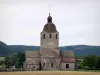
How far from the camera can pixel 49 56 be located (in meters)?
87.8

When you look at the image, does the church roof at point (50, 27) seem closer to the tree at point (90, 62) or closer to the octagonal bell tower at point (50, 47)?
the octagonal bell tower at point (50, 47)

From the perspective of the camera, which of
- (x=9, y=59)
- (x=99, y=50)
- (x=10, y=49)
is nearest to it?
(x=9, y=59)

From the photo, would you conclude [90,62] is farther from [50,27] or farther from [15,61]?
[15,61]

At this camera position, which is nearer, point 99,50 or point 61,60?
point 61,60

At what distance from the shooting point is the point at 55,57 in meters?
88.2

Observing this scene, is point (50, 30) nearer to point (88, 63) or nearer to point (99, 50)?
point (88, 63)

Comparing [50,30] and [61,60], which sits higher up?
[50,30]

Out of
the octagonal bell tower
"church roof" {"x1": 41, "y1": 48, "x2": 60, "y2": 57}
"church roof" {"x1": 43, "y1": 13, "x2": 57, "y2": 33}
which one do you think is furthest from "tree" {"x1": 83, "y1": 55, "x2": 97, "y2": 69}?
"church roof" {"x1": 43, "y1": 13, "x2": 57, "y2": 33}

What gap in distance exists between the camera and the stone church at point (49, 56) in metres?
87.3

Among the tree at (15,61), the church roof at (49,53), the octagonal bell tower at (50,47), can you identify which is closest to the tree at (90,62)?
the octagonal bell tower at (50,47)

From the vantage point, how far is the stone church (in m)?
87.3

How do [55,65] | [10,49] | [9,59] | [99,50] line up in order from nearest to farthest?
[55,65], [9,59], [10,49], [99,50]

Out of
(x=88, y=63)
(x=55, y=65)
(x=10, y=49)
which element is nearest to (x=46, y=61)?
(x=55, y=65)

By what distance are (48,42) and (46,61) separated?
14.2ft
